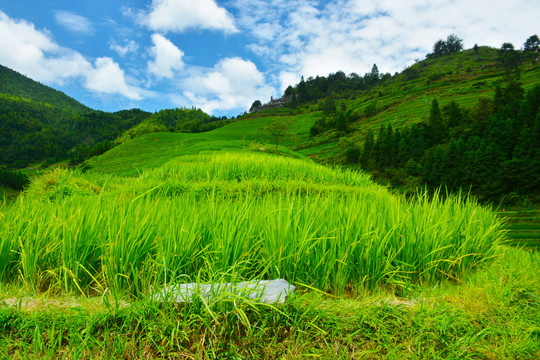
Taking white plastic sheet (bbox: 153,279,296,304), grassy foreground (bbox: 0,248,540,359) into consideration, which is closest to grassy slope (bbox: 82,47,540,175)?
grassy foreground (bbox: 0,248,540,359)

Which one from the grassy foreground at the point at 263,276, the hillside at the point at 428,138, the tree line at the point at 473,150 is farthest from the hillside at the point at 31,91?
the grassy foreground at the point at 263,276

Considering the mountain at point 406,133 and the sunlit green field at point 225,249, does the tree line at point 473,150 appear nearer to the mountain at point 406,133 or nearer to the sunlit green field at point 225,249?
the mountain at point 406,133

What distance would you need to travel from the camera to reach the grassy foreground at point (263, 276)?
1.19 metres

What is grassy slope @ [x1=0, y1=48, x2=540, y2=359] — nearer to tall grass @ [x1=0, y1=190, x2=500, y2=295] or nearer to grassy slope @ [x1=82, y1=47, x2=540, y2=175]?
tall grass @ [x1=0, y1=190, x2=500, y2=295]

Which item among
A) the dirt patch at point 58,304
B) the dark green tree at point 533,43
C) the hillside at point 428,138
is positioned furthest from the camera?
the dark green tree at point 533,43

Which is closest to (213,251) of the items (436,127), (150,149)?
(150,149)

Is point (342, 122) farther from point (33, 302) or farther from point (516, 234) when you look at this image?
point (33, 302)

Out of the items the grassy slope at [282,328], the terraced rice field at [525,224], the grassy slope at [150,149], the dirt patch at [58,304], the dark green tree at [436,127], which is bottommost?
the terraced rice field at [525,224]

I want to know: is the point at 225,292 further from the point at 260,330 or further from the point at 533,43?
the point at 533,43

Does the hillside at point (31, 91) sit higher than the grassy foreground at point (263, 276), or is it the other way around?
the hillside at point (31, 91)

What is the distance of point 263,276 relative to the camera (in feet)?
5.71

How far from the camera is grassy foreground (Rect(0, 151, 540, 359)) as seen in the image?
3.92 feet

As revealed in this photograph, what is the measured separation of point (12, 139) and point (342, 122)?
138 metres

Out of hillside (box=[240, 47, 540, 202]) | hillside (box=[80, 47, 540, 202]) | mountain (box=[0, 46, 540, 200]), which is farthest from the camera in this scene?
hillside (box=[240, 47, 540, 202])
